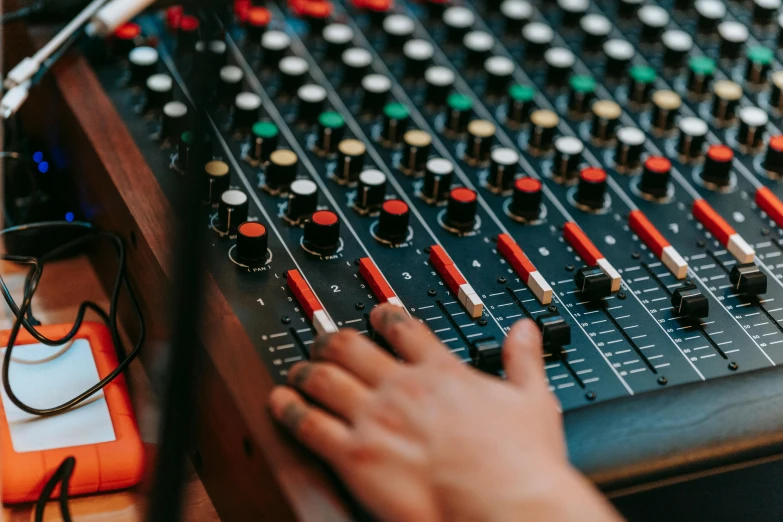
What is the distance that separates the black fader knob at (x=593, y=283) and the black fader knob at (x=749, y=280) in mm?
125

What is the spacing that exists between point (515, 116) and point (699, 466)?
0.49 meters

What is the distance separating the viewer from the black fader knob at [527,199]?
1.08 meters

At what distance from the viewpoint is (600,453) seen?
0.85 meters

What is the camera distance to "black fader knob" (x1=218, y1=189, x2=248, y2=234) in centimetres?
102

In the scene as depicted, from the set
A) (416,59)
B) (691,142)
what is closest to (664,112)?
(691,142)

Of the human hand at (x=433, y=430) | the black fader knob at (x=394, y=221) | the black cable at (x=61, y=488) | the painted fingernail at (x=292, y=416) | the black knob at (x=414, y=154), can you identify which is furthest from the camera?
the black knob at (x=414, y=154)

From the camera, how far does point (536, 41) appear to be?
4.36 feet

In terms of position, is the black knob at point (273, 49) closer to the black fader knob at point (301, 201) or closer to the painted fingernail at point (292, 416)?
the black fader knob at point (301, 201)

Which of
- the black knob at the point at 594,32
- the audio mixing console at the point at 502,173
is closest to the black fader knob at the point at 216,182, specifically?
the audio mixing console at the point at 502,173

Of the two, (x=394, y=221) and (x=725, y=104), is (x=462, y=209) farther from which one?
(x=725, y=104)

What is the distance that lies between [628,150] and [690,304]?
0.25 metres

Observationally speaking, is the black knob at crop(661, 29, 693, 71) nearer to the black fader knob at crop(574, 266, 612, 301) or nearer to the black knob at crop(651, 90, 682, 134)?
the black knob at crop(651, 90, 682, 134)

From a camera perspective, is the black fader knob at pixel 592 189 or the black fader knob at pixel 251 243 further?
the black fader knob at pixel 592 189

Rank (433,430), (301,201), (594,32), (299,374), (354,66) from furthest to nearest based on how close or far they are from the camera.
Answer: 1. (594,32)
2. (354,66)
3. (301,201)
4. (299,374)
5. (433,430)
